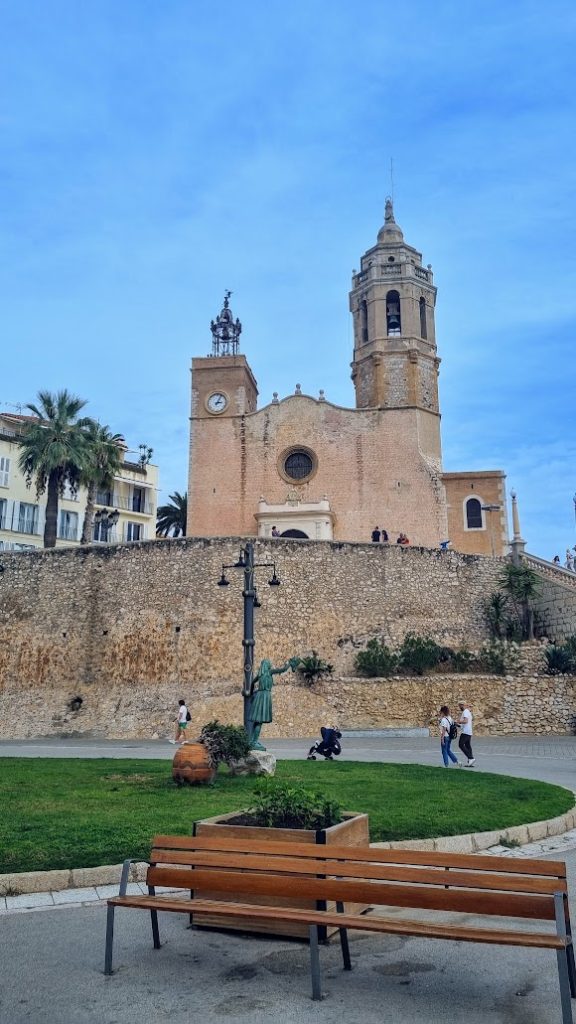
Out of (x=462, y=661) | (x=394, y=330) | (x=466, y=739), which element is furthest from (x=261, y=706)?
(x=394, y=330)

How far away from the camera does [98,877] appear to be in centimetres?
645

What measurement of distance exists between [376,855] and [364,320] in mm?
42095

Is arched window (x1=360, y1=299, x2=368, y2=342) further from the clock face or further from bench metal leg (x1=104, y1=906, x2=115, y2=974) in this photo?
bench metal leg (x1=104, y1=906, x2=115, y2=974)

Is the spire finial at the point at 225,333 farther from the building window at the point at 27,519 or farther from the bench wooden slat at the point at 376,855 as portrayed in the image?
the bench wooden slat at the point at 376,855

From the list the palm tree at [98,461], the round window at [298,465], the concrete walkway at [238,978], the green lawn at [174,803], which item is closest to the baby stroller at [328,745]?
the green lawn at [174,803]

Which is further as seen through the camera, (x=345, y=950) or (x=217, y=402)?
(x=217, y=402)

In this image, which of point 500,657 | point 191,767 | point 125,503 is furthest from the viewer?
point 125,503

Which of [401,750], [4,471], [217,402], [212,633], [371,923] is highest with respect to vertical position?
[217,402]

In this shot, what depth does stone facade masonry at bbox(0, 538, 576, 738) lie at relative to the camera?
25.6 m

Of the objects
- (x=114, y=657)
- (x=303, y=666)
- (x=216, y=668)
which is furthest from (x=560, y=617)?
(x=114, y=657)

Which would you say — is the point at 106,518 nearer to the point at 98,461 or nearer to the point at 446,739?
the point at 98,461

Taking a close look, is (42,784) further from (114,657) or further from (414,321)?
(414,321)

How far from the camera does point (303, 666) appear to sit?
86.6 feet

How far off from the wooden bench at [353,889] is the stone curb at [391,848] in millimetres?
1413
